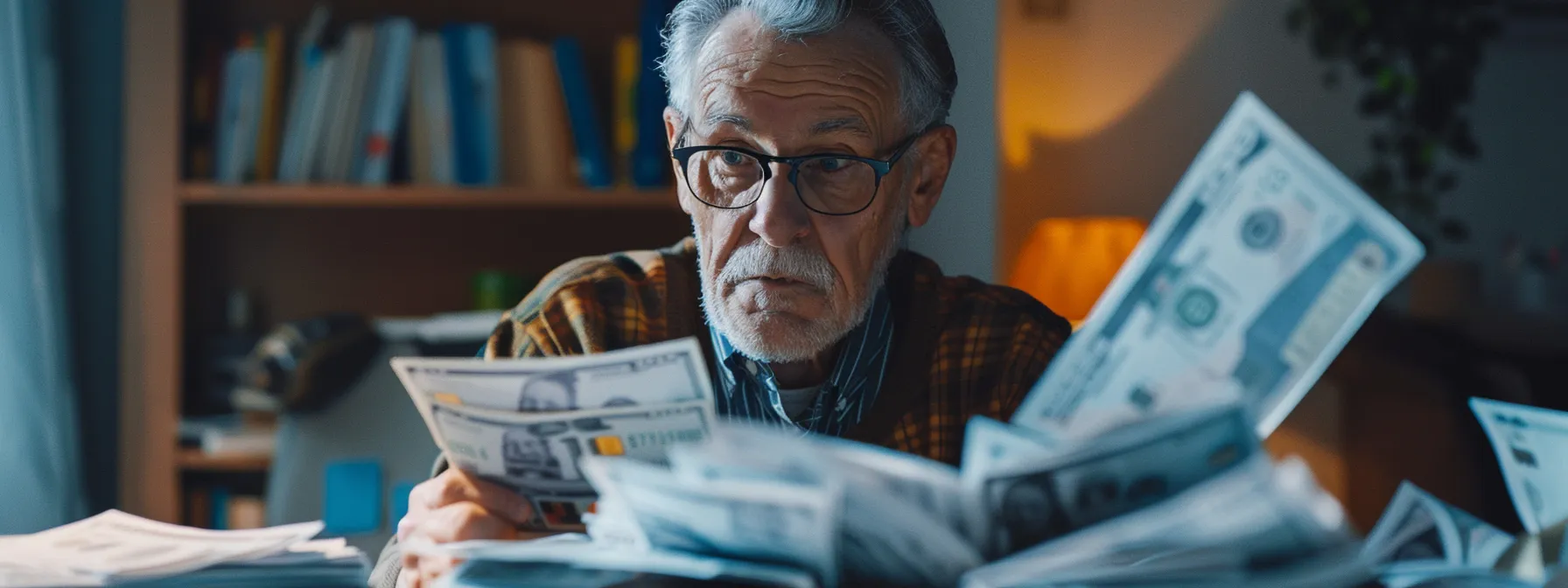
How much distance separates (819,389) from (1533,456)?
0.59 m

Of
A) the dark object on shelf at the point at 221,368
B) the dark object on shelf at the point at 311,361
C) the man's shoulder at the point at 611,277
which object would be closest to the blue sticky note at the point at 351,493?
the dark object on shelf at the point at 311,361

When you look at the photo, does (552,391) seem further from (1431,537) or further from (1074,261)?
(1074,261)

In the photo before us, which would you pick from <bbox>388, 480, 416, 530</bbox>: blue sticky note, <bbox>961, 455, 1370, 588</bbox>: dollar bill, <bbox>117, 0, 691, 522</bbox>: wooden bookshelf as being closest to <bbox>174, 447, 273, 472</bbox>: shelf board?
<bbox>117, 0, 691, 522</bbox>: wooden bookshelf

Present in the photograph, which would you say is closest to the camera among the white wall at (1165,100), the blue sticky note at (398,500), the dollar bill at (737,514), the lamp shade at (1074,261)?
the dollar bill at (737,514)

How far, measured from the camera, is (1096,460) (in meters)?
0.52

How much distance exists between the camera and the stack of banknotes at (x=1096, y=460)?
507mm

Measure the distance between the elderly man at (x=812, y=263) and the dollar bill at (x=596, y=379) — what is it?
15.0 inches

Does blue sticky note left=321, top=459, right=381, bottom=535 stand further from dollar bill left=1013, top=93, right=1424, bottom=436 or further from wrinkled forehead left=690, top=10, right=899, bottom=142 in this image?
dollar bill left=1013, top=93, right=1424, bottom=436

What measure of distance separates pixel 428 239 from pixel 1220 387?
1.98 m

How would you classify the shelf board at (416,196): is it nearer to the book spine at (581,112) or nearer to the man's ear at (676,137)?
the book spine at (581,112)

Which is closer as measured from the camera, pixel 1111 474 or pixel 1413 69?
pixel 1111 474

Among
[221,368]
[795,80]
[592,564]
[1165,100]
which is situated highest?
[1165,100]

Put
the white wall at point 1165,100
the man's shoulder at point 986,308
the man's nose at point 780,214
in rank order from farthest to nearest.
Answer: the white wall at point 1165,100
the man's shoulder at point 986,308
the man's nose at point 780,214

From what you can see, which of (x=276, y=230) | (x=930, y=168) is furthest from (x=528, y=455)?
(x=276, y=230)
